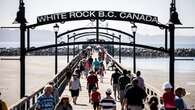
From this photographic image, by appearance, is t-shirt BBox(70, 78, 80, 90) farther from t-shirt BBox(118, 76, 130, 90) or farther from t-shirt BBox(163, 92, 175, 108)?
t-shirt BBox(163, 92, 175, 108)

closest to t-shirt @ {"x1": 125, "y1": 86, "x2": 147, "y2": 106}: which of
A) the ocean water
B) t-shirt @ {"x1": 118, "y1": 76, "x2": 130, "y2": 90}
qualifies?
t-shirt @ {"x1": 118, "y1": 76, "x2": 130, "y2": 90}

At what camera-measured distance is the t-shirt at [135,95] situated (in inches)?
Answer: 509

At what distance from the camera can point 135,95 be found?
509 inches

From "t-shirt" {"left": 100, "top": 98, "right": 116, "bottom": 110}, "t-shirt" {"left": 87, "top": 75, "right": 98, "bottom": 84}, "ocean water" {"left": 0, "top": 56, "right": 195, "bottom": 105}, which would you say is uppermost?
"t-shirt" {"left": 87, "top": 75, "right": 98, "bottom": 84}

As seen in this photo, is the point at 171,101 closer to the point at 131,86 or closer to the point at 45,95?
the point at 131,86

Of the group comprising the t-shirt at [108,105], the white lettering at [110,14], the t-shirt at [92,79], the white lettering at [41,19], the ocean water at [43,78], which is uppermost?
the white lettering at [110,14]

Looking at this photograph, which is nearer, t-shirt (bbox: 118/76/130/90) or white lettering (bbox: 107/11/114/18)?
t-shirt (bbox: 118/76/130/90)

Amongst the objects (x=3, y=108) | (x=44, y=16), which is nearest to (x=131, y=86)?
(x=3, y=108)

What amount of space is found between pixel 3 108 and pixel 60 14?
353 inches

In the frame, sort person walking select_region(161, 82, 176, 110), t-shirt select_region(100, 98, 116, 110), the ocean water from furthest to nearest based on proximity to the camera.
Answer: the ocean water → t-shirt select_region(100, 98, 116, 110) → person walking select_region(161, 82, 176, 110)

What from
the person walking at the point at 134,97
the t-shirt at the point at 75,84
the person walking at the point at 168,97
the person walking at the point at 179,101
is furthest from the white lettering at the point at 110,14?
the person walking at the point at 179,101

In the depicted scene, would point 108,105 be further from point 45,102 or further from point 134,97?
point 45,102

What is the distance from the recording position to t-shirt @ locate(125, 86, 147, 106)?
12922 millimetres

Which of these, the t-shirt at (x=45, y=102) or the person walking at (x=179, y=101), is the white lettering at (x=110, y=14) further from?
the person walking at (x=179, y=101)
